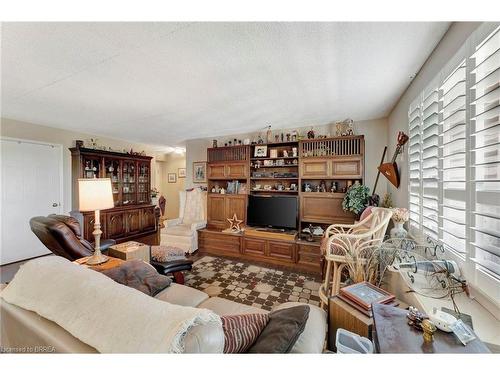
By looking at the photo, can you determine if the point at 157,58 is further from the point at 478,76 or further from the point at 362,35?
the point at 478,76

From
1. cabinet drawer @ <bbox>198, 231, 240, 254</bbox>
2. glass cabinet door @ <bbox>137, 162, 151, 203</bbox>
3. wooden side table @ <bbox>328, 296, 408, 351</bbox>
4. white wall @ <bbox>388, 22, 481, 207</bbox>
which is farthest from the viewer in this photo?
glass cabinet door @ <bbox>137, 162, 151, 203</bbox>

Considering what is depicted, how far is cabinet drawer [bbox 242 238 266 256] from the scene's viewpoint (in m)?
3.39

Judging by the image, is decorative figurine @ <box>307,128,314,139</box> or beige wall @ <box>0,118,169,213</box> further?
decorative figurine @ <box>307,128,314,139</box>

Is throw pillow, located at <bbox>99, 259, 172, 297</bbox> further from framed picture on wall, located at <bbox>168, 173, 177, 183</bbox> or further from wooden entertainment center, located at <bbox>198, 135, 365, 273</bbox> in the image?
framed picture on wall, located at <bbox>168, 173, 177, 183</bbox>

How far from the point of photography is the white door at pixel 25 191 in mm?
3182

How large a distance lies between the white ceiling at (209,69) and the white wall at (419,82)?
2.6 inches

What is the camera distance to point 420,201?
5.90ft

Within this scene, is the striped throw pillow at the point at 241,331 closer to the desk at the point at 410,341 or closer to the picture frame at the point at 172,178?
the desk at the point at 410,341

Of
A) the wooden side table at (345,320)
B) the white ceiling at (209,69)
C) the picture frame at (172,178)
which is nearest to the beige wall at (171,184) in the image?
the picture frame at (172,178)

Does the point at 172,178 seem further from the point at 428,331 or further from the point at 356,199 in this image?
the point at 428,331

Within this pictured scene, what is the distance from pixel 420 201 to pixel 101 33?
2.82 meters

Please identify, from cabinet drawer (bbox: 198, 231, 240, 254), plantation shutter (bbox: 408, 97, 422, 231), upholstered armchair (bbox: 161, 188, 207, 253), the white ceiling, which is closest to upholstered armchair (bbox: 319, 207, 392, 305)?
Result: plantation shutter (bbox: 408, 97, 422, 231)

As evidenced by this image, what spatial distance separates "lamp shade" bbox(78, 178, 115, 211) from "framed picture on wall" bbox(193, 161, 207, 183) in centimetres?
275

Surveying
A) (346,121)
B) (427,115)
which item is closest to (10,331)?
(427,115)
